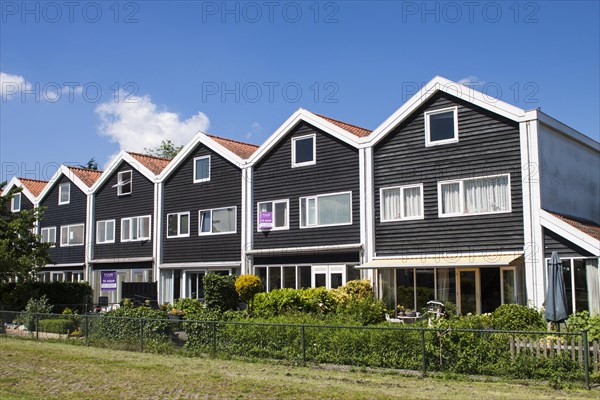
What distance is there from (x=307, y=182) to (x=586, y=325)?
16972mm

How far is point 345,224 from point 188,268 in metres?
11.1

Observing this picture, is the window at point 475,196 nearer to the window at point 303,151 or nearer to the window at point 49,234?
the window at point 303,151

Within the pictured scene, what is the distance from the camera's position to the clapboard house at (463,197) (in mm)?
24500

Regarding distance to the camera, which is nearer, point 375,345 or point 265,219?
point 375,345

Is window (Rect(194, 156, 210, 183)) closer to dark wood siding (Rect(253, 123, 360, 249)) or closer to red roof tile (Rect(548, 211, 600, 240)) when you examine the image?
dark wood siding (Rect(253, 123, 360, 249))

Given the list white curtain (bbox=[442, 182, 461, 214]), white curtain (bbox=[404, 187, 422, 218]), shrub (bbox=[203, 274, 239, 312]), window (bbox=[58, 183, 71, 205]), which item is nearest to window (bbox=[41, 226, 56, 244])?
window (bbox=[58, 183, 71, 205])

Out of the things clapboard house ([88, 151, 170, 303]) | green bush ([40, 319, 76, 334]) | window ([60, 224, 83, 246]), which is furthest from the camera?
window ([60, 224, 83, 246])

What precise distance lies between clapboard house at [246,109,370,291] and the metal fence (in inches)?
441

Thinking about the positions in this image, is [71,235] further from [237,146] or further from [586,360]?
[586,360]

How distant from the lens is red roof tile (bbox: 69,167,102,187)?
44656 mm

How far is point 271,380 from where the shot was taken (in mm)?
14742

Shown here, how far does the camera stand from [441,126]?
27.1 metres

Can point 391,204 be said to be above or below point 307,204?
below

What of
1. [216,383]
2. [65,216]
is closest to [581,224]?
[216,383]
